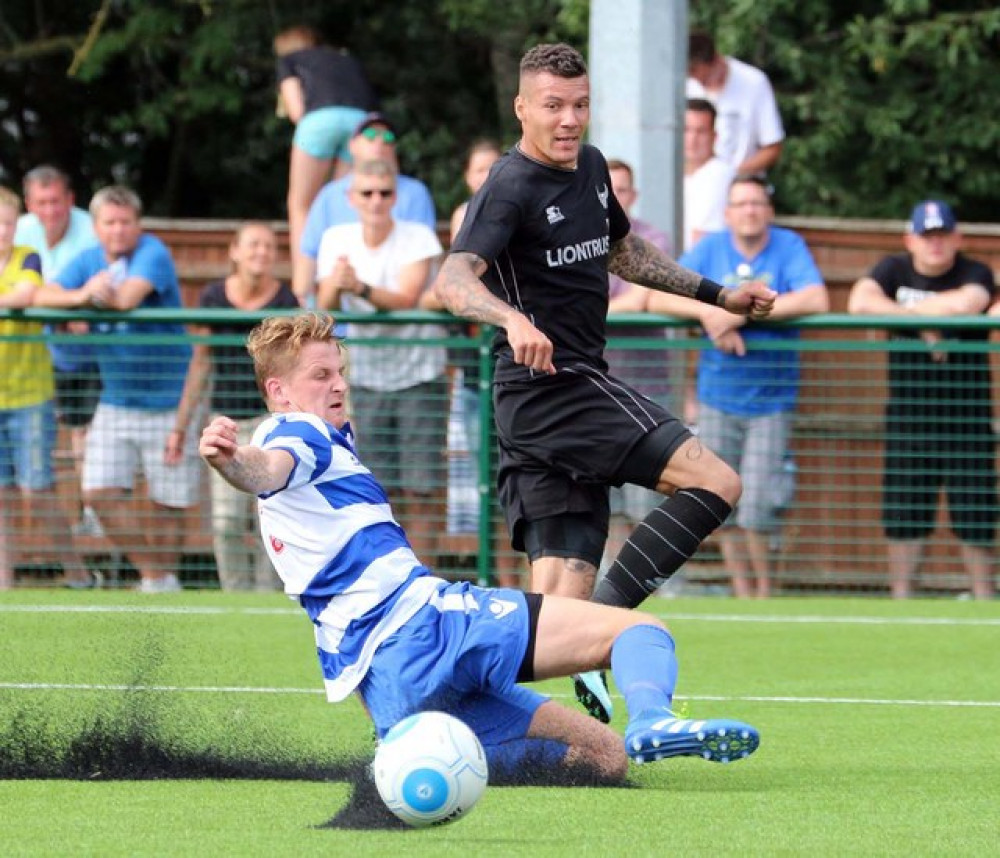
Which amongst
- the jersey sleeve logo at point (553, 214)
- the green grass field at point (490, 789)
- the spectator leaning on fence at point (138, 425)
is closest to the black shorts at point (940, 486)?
the green grass field at point (490, 789)

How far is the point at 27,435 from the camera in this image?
11797mm

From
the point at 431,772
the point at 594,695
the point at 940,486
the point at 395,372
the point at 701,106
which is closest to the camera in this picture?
the point at 431,772

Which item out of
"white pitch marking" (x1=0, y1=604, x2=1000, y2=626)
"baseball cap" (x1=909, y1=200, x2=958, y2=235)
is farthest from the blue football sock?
"baseball cap" (x1=909, y1=200, x2=958, y2=235)

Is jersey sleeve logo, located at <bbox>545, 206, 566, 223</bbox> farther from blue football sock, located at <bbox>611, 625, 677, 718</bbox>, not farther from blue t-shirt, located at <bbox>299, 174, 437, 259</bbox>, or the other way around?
blue t-shirt, located at <bbox>299, 174, 437, 259</bbox>

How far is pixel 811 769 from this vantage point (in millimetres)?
6684

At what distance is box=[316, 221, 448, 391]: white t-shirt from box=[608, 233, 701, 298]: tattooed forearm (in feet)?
12.8

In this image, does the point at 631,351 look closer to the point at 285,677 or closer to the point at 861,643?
the point at 861,643

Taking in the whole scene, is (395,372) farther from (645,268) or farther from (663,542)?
(663,542)

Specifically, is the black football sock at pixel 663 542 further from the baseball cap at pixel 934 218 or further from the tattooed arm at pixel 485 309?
the baseball cap at pixel 934 218

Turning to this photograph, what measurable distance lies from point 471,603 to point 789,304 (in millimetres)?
5827

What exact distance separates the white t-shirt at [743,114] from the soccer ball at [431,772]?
865 centimetres

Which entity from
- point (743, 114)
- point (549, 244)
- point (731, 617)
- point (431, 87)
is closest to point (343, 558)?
point (549, 244)

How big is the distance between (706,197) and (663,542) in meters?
6.26

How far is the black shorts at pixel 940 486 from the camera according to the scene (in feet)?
38.1
